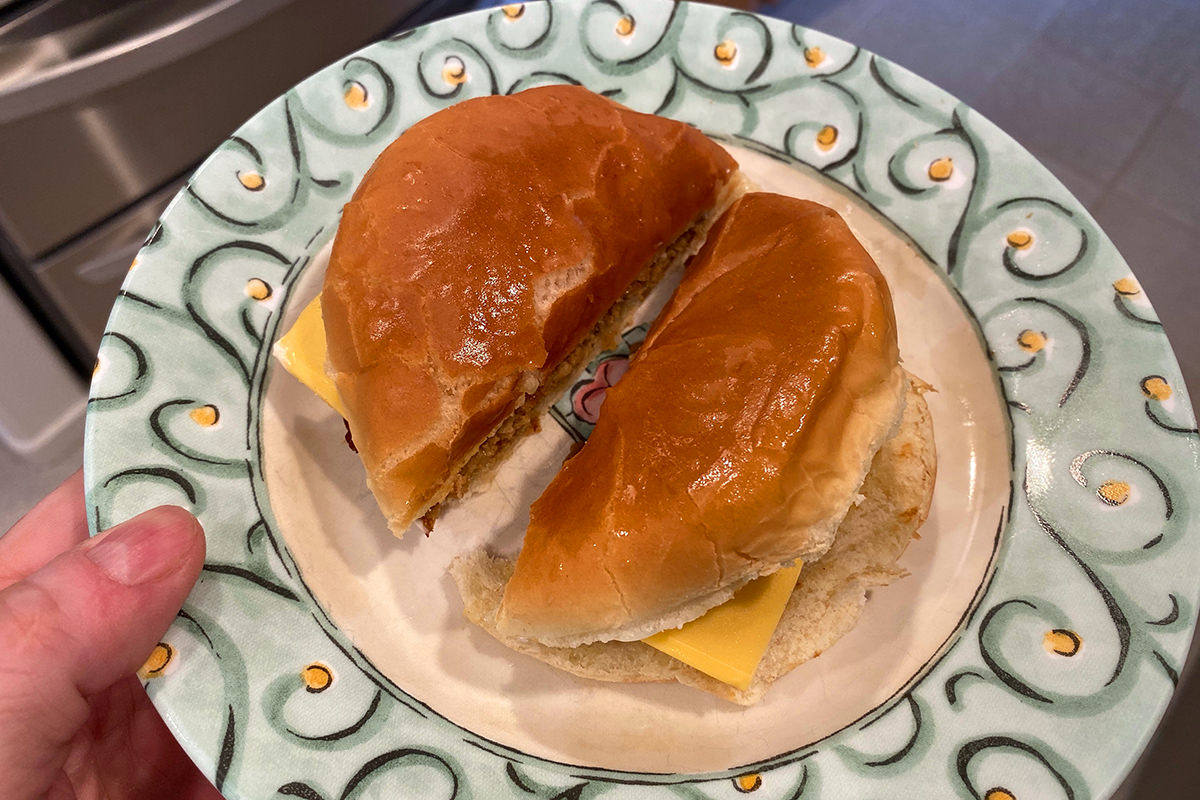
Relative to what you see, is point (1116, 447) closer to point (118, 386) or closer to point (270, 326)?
point (270, 326)

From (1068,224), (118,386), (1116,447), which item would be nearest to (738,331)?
(1116,447)

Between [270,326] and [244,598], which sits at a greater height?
[270,326]

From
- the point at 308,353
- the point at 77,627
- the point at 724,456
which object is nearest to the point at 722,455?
the point at 724,456

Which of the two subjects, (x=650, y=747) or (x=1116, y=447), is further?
(x=1116, y=447)

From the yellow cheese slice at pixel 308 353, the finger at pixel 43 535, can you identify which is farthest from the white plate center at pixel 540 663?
the finger at pixel 43 535

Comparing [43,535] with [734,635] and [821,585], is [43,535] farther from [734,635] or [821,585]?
[821,585]
